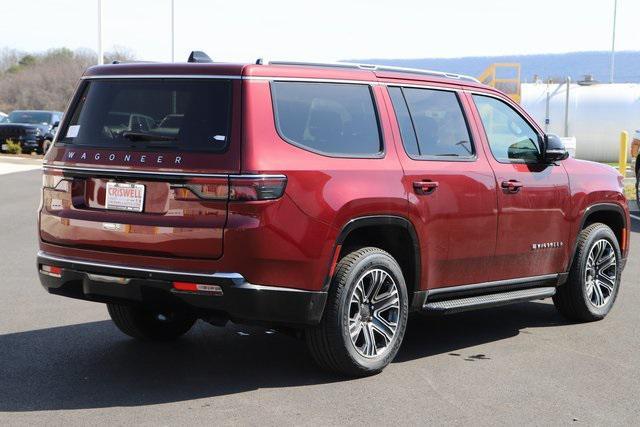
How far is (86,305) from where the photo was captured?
8.64 metres

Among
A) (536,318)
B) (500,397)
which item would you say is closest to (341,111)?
(500,397)

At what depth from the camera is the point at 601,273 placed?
27.7 ft

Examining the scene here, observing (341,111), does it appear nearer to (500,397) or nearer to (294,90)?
(294,90)

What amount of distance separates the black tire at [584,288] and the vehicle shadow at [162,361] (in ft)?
0.91

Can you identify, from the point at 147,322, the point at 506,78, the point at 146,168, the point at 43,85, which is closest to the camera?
the point at 146,168

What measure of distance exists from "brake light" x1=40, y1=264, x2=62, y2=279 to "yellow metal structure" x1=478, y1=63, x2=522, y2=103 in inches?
1386

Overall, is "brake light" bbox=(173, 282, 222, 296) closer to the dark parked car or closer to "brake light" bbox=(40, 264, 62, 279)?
"brake light" bbox=(40, 264, 62, 279)

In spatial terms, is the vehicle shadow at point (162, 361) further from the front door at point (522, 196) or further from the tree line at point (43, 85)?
the tree line at point (43, 85)

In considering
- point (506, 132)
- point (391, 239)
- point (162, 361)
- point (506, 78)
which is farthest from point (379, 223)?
point (506, 78)

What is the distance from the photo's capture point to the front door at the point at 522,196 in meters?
7.35

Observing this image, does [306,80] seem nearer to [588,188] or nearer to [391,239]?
[391,239]

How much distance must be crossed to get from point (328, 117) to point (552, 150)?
7.15ft

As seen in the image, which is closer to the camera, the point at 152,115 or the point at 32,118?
the point at 152,115

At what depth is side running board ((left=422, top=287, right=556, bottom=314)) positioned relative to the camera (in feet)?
22.6
